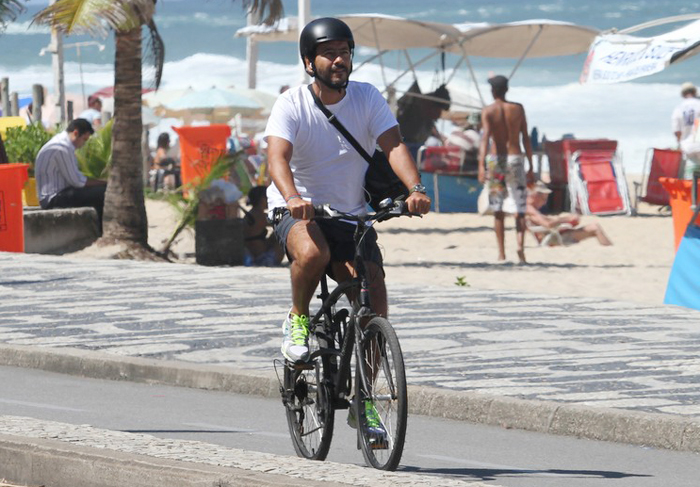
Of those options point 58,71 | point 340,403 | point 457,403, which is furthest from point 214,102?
point 340,403

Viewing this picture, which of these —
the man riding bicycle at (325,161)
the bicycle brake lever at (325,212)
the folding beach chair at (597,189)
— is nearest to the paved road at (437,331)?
the man riding bicycle at (325,161)

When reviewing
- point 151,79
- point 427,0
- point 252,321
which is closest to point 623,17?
point 427,0

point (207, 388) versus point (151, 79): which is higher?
point (151, 79)

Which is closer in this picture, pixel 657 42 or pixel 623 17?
pixel 657 42

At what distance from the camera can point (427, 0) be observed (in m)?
102

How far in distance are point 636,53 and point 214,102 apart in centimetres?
2240

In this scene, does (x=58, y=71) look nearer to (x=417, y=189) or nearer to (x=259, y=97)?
(x=259, y=97)

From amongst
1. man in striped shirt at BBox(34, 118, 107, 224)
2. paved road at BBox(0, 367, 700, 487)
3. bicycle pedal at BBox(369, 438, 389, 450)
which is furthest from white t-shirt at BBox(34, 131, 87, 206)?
bicycle pedal at BBox(369, 438, 389, 450)

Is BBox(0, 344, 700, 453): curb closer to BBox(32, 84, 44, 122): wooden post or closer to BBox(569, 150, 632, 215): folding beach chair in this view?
BBox(569, 150, 632, 215): folding beach chair

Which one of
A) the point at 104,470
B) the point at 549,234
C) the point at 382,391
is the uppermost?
the point at 382,391

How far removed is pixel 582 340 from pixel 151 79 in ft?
37.0

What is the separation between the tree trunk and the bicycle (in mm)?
11150

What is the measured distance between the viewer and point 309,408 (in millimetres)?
6332

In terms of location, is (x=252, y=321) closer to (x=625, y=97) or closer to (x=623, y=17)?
(x=625, y=97)
